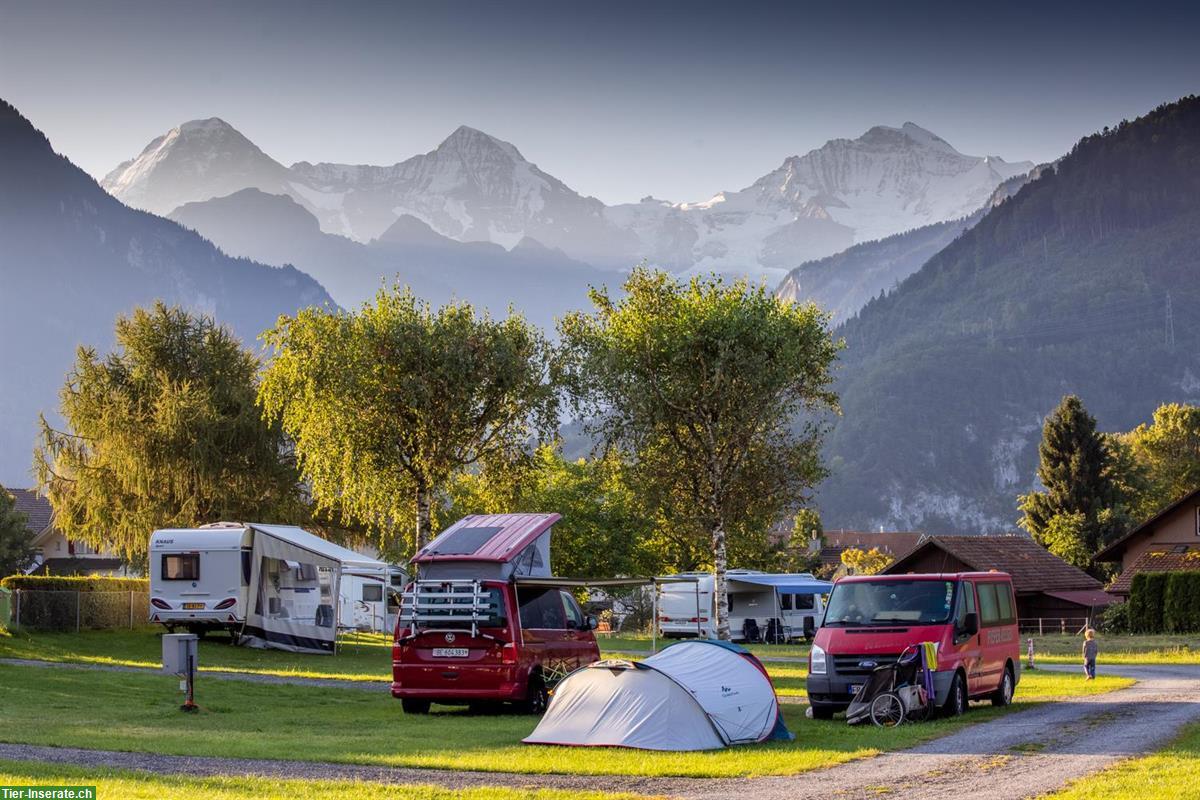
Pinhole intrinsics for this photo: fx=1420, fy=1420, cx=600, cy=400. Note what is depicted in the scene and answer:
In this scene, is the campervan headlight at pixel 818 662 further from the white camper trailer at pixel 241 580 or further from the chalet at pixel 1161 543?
the chalet at pixel 1161 543

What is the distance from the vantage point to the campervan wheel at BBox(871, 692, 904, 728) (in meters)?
20.8

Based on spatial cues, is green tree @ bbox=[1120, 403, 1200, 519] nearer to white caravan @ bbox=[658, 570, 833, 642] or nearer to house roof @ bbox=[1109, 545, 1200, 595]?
house roof @ bbox=[1109, 545, 1200, 595]

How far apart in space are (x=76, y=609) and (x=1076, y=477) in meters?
63.4

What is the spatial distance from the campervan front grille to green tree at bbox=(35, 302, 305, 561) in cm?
3051

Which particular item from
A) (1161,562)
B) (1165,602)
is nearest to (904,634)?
(1165,602)

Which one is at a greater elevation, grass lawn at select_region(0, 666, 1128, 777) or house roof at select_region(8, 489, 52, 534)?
house roof at select_region(8, 489, 52, 534)

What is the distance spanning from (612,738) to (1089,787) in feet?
21.4

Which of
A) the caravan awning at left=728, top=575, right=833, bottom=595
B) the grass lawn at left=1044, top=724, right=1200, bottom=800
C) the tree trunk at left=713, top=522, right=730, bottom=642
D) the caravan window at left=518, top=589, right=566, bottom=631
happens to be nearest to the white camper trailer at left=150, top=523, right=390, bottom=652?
the tree trunk at left=713, top=522, right=730, bottom=642

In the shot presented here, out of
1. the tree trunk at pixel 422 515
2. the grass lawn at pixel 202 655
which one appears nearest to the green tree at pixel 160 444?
the grass lawn at pixel 202 655

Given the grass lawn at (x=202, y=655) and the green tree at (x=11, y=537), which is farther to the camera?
the green tree at (x=11, y=537)

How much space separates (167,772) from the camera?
15.1 metres

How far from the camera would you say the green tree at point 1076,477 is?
277 ft

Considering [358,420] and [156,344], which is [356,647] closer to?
[358,420]

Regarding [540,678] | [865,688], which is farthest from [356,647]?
[865,688]
